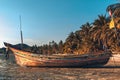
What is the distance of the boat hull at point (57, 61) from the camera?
1163 inches

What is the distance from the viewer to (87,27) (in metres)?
56.3

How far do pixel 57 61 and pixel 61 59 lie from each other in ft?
2.34

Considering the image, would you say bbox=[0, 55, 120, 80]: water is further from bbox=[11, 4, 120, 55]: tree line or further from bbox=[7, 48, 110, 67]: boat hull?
bbox=[11, 4, 120, 55]: tree line

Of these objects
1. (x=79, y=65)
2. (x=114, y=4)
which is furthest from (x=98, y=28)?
(x=79, y=65)

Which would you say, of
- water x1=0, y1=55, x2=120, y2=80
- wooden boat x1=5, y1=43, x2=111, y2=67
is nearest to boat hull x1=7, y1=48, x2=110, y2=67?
wooden boat x1=5, y1=43, x2=111, y2=67

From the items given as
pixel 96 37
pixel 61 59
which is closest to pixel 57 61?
pixel 61 59

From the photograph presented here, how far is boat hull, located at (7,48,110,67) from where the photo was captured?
29531mm

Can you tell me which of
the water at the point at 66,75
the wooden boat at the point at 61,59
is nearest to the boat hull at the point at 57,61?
the wooden boat at the point at 61,59

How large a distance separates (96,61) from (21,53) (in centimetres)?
1279

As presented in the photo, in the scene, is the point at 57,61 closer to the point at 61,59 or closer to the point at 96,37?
the point at 61,59

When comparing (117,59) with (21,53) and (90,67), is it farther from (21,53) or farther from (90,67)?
(21,53)

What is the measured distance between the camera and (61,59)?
31266mm

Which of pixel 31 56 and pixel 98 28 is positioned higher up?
pixel 98 28

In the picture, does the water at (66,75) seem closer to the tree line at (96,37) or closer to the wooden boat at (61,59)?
the wooden boat at (61,59)
